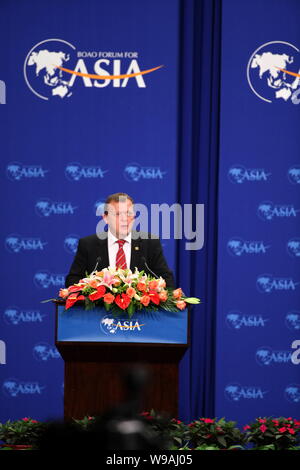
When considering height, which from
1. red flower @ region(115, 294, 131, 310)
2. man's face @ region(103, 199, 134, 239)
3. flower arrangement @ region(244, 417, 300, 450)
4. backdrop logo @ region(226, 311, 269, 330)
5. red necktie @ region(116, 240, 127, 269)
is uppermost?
man's face @ region(103, 199, 134, 239)

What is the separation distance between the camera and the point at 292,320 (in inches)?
239

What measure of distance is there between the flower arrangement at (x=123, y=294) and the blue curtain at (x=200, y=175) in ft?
8.74

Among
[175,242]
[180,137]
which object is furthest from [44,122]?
[175,242]

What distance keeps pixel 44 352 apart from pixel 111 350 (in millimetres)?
2715

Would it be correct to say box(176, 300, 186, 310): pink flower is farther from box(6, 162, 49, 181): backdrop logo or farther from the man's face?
box(6, 162, 49, 181): backdrop logo

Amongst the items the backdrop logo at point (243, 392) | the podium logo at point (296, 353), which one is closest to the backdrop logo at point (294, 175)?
the podium logo at point (296, 353)

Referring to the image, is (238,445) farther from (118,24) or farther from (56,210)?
(118,24)

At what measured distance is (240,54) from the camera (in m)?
6.09

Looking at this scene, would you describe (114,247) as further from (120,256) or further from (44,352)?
(44,352)

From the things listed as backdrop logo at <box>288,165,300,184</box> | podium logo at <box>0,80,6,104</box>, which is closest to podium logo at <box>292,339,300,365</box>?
backdrop logo at <box>288,165,300,184</box>

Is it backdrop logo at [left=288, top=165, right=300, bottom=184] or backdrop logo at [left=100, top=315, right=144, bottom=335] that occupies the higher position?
backdrop logo at [left=288, top=165, right=300, bottom=184]

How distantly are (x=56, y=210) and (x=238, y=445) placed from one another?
12.3 feet

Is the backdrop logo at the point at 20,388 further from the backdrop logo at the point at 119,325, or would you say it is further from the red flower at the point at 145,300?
the red flower at the point at 145,300

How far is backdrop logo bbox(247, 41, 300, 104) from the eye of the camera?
20.0 feet
